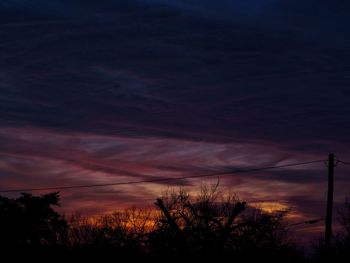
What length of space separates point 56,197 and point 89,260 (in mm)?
32058

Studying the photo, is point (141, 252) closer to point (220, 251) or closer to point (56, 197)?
point (220, 251)

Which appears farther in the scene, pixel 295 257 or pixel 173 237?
pixel 295 257

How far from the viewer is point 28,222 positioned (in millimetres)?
44500

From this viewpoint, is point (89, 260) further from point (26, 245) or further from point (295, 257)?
point (295, 257)

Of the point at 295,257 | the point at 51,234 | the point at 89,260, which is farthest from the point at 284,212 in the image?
the point at 51,234

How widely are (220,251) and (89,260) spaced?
3943 mm

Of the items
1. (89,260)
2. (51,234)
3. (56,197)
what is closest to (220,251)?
(89,260)

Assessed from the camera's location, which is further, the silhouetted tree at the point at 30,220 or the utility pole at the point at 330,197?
the silhouetted tree at the point at 30,220

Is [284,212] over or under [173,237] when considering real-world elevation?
over

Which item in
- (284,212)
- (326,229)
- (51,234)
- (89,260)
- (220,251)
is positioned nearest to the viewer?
(220,251)

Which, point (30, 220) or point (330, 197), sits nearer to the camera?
point (330, 197)

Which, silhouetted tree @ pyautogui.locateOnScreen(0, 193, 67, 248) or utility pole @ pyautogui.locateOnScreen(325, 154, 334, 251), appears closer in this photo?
utility pole @ pyautogui.locateOnScreen(325, 154, 334, 251)

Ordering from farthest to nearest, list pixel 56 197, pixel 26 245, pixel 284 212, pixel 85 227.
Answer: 1. pixel 56 197
2. pixel 85 227
3. pixel 284 212
4. pixel 26 245

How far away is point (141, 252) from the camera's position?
17.9m
